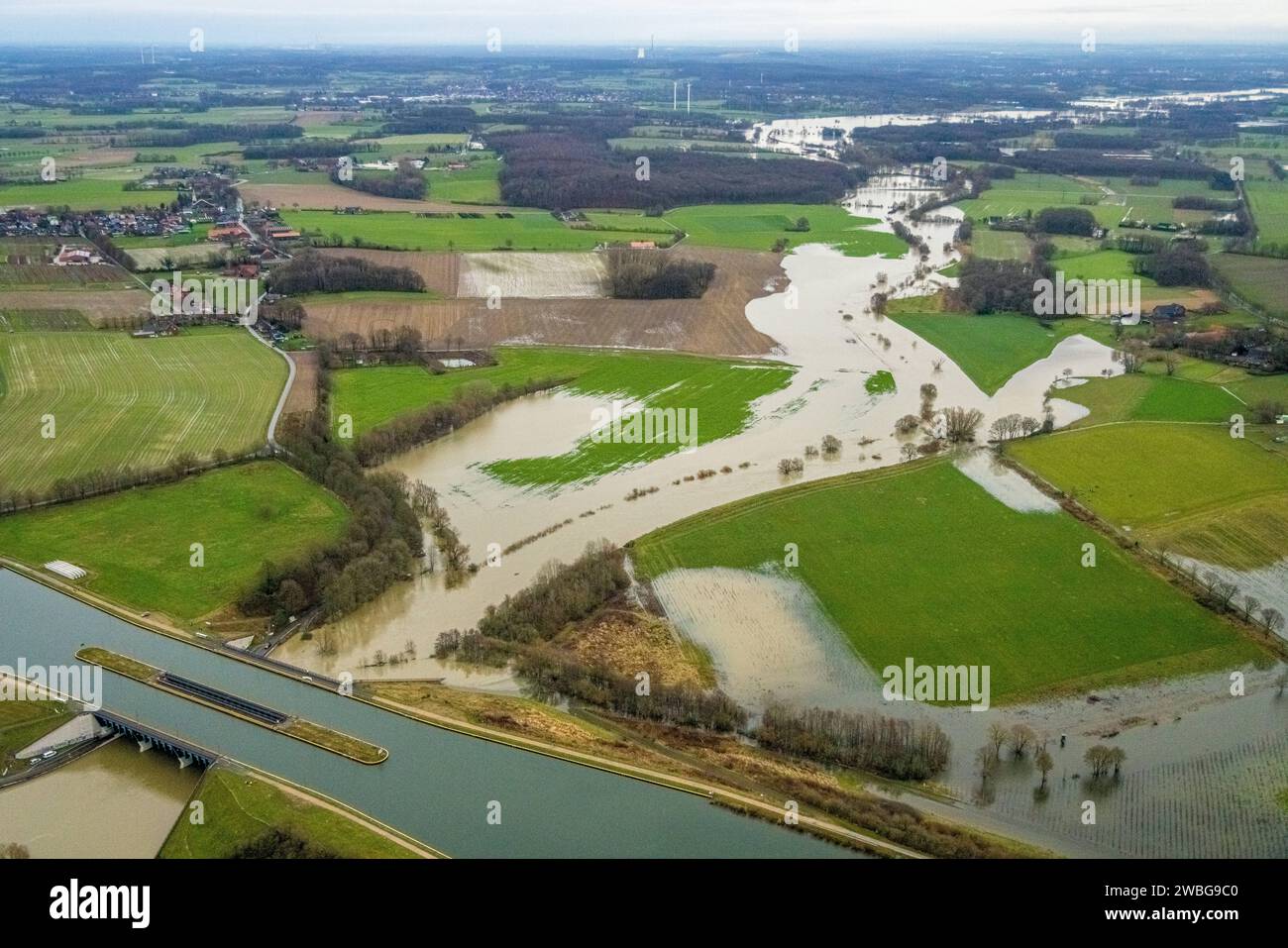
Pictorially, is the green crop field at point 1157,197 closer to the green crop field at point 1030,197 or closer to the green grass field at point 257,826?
the green crop field at point 1030,197

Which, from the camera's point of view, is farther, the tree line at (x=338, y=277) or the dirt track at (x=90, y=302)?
the tree line at (x=338, y=277)

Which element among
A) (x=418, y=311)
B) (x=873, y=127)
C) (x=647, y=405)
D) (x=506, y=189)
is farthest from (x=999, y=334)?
(x=873, y=127)

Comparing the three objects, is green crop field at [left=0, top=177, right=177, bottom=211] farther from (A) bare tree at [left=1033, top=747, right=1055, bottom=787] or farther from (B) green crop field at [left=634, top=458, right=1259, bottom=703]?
(A) bare tree at [left=1033, top=747, right=1055, bottom=787]

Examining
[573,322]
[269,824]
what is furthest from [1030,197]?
[269,824]

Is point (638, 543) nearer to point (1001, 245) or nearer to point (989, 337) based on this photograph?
point (989, 337)

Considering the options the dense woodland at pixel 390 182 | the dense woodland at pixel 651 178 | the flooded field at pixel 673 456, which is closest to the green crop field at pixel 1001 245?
the flooded field at pixel 673 456

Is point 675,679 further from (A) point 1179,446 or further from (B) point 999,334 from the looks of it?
(B) point 999,334
